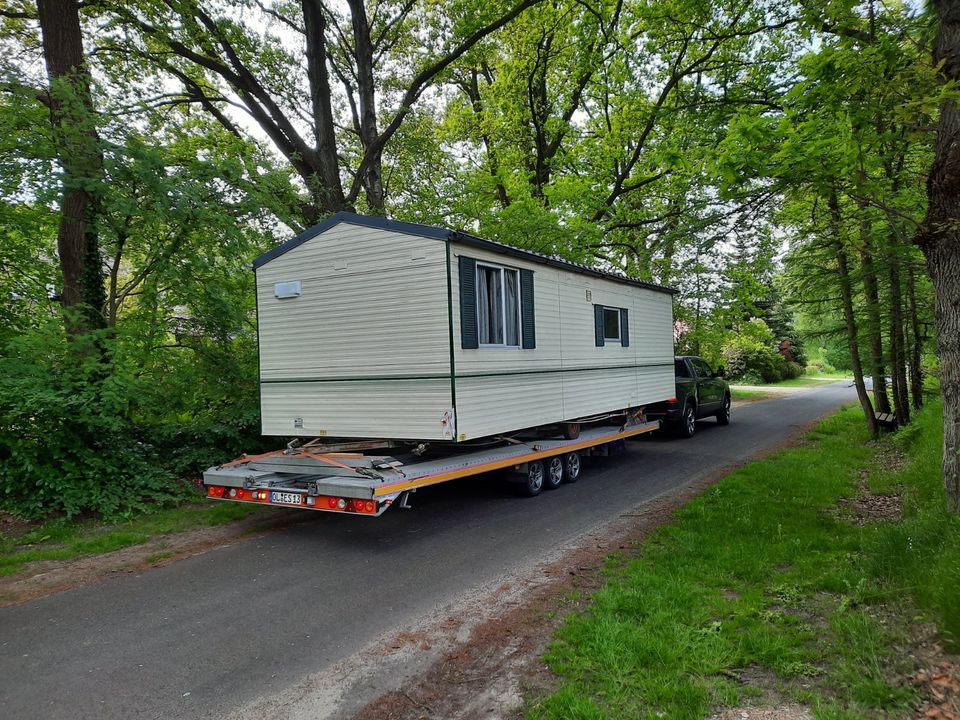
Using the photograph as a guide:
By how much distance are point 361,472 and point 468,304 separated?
7.55ft

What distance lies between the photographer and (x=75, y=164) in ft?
24.8

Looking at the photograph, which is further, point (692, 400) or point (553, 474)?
point (692, 400)

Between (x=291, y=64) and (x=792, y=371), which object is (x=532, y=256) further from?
(x=792, y=371)

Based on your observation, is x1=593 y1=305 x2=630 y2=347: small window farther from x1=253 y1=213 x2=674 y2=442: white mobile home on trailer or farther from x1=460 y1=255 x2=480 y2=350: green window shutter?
x1=460 y1=255 x2=480 y2=350: green window shutter

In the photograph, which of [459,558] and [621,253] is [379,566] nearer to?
[459,558]

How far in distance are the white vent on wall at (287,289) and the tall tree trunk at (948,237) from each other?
6727 millimetres

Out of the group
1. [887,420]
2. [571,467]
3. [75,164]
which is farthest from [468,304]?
[887,420]

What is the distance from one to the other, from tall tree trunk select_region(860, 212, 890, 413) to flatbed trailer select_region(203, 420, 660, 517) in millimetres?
7095

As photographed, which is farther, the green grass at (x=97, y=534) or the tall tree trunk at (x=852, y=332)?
the tall tree trunk at (x=852, y=332)

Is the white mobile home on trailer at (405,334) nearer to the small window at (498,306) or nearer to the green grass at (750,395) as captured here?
the small window at (498,306)

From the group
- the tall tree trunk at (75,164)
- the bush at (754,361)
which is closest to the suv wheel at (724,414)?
the tall tree trunk at (75,164)

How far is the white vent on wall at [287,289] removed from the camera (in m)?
7.43

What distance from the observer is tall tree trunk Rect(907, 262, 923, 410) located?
1191 centimetres

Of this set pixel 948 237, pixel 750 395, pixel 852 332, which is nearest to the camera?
pixel 948 237
